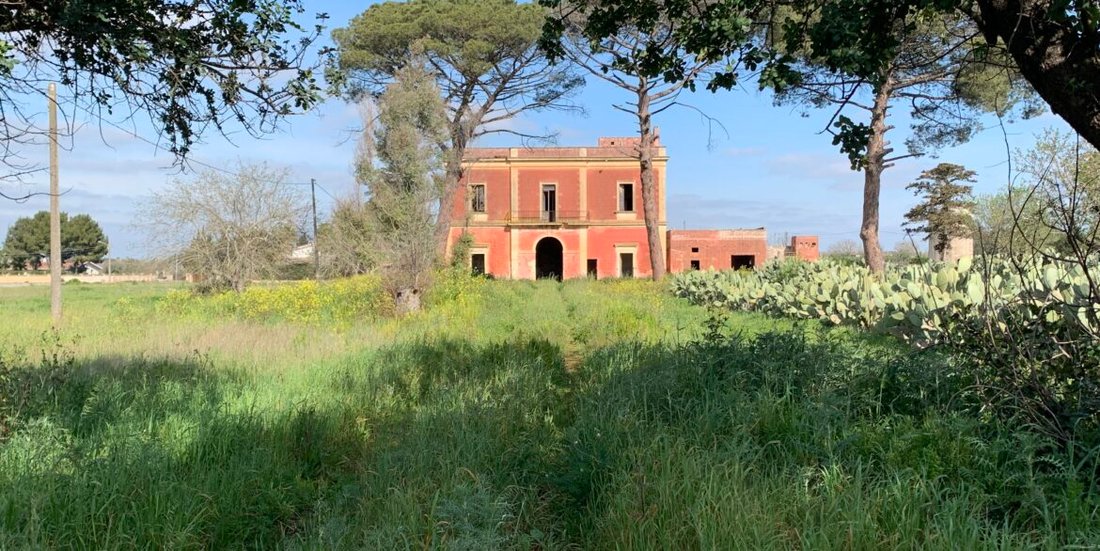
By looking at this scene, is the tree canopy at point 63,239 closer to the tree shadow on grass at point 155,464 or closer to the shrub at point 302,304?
the shrub at point 302,304

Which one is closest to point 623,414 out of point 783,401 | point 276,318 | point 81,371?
point 783,401

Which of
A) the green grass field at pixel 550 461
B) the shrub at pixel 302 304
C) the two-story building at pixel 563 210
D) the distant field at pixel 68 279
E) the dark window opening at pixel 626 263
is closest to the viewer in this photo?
the green grass field at pixel 550 461

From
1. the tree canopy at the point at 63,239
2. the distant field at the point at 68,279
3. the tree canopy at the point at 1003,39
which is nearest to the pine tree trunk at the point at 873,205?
the tree canopy at the point at 1003,39

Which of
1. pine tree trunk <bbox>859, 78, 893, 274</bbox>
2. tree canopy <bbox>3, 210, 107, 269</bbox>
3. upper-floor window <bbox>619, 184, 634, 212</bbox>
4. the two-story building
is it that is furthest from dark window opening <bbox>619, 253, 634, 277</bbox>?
tree canopy <bbox>3, 210, 107, 269</bbox>

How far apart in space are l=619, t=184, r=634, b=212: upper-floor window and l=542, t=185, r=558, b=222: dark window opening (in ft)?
13.6

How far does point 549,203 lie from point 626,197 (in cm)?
494

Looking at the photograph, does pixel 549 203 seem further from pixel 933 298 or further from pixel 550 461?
pixel 550 461

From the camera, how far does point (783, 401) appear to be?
13.5 feet

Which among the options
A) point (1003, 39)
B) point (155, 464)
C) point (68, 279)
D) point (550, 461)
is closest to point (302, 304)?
point (155, 464)

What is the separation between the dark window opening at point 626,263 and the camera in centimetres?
3722

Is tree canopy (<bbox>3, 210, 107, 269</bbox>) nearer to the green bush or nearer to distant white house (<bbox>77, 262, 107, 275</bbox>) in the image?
distant white house (<bbox>77, 262, 107, 275</bbox>)

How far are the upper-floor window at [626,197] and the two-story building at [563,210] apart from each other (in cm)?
6

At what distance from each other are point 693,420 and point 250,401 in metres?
4.05

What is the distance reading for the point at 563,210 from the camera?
37.1m
